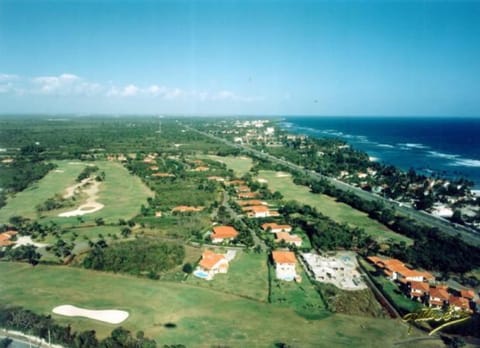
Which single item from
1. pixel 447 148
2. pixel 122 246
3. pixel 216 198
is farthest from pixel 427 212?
pixel 447 148

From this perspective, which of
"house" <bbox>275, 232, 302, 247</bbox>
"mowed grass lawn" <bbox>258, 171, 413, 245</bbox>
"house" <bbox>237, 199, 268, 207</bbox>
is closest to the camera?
"house" <bbox>275, 232, 302, 247</bbox>

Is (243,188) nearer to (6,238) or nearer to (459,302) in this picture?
(6,238)

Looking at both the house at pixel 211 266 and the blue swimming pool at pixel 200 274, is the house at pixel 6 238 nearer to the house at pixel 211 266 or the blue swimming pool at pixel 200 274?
the blue swimming pool at pixel 200 274

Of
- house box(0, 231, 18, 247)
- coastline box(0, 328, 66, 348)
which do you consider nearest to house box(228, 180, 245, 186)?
house box(0, 231, 18, 247)

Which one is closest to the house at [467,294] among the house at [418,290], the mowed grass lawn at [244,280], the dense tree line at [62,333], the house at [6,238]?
the house at [418,290]

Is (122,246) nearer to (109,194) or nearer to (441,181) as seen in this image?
(109,194)

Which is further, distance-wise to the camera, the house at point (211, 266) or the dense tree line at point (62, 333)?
the house at point (211, 266)

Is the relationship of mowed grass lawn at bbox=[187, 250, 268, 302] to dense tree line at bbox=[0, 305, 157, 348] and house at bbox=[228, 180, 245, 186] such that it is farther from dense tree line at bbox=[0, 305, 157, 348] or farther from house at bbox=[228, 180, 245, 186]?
house at bbox=[228, 180, 245, 186]

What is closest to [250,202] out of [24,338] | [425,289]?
[425,289]
